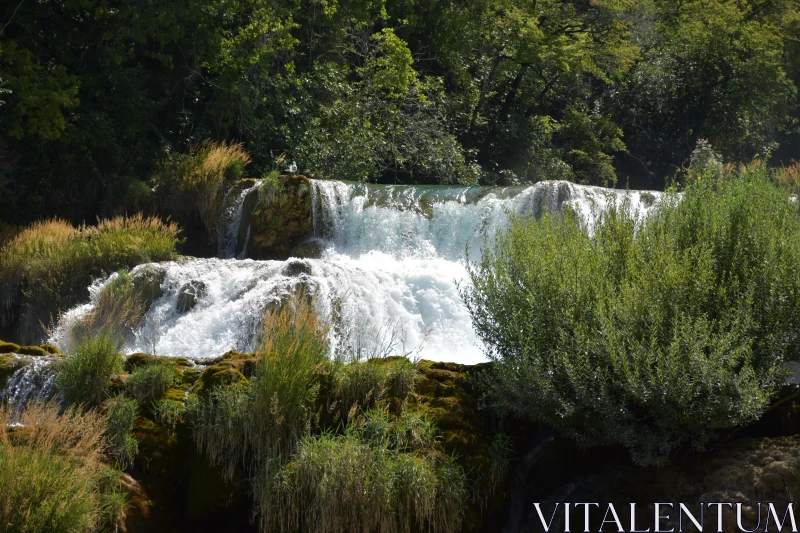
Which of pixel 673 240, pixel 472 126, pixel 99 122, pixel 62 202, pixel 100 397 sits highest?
pixel 472 126

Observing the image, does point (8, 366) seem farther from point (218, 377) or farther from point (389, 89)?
point (389, 89)

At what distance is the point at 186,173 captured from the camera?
15500 mm

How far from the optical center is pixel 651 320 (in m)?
6.23

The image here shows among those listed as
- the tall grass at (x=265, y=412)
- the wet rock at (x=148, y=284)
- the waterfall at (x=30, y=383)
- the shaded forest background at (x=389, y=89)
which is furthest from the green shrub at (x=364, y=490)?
the shaded forest background at (x=389, y=89)

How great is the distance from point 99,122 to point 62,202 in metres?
1.64

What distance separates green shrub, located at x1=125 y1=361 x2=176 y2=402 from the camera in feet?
22.4

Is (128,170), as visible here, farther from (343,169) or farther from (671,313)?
(671,313)

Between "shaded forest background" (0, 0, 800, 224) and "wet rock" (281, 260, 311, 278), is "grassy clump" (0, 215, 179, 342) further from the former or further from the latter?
"shaded forest background" (0, 0, 800, 224)

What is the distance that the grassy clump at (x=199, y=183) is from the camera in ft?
49.3

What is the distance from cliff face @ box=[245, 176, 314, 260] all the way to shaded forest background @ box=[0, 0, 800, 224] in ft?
8.31

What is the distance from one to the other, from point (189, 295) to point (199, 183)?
4.47 meters

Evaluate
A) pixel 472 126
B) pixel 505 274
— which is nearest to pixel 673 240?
pixel 505 274

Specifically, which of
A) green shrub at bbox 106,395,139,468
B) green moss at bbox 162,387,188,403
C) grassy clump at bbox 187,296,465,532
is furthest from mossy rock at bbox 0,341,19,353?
grassy clump at bbox 187,296,465,532

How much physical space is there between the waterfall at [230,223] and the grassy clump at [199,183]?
141 millimetres
